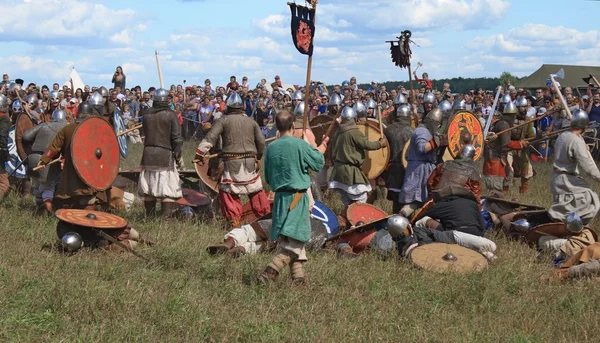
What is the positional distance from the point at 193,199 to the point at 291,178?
3.98 m

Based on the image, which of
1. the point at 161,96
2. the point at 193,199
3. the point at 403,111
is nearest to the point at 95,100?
the point at 161,96

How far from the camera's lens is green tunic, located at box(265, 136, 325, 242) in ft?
21.2

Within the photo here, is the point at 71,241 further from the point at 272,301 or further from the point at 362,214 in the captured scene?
Answer: the point at 362,214

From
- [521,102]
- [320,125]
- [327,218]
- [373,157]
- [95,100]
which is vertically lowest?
[327,218]

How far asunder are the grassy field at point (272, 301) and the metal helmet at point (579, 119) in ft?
4.37

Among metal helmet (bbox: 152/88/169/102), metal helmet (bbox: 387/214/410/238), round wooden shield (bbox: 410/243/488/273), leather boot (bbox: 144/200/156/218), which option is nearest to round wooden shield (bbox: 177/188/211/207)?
leather boot (bbox: 144/200/156/218)

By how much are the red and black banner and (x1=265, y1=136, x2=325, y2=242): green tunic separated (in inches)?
77.3

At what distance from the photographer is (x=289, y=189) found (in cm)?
650

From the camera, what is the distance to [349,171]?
32.1ft

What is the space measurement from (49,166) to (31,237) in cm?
184

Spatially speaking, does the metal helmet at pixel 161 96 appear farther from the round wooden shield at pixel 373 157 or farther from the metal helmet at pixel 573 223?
the metal helmet at pixel 573 223

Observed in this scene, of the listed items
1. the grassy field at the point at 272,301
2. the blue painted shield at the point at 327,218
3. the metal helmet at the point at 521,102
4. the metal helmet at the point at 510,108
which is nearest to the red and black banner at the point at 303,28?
the blue painted shield at the point at 327,218

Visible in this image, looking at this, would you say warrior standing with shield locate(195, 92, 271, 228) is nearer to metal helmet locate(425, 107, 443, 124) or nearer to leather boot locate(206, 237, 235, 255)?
leather boot locate(206, 237, 235, 255)

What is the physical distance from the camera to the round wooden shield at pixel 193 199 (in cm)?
1002
